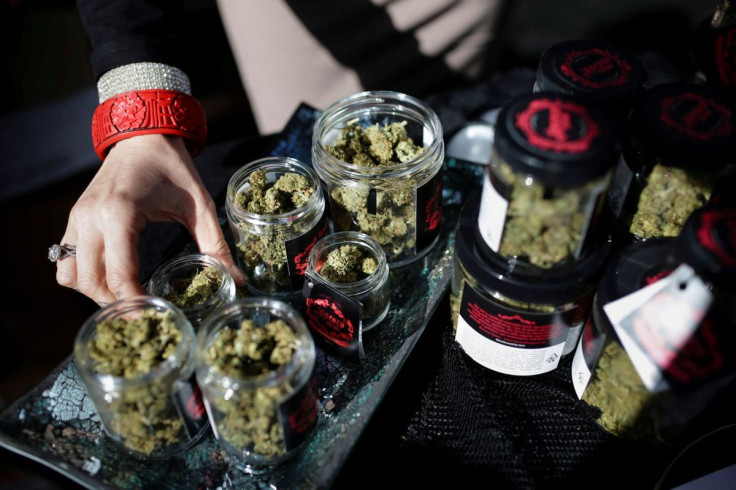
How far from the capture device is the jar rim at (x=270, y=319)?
693 millimetres

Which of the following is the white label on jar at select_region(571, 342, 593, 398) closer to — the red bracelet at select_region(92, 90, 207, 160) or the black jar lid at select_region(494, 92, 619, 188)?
the black jar lid at select_region(494, 92, 619, 188)

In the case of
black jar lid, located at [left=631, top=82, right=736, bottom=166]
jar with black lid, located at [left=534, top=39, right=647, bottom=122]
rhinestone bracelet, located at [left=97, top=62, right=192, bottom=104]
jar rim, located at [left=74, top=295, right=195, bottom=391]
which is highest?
jar with black lid, located at [left=534, top=39, right=647, bottom=122]

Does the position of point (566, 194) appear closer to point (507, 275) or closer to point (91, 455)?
point (507, 275)

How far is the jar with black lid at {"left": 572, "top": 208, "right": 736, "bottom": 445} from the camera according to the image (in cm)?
66

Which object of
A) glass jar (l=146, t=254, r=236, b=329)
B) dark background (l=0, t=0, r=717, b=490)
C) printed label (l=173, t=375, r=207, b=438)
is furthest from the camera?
dark background (l=0, t=0, r=717, b=490)

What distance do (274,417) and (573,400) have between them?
449 mm

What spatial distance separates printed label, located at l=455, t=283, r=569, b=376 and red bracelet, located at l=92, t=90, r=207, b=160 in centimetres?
58

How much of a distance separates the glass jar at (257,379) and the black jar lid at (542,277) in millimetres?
252

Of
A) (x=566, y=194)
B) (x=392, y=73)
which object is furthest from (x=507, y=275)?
(x=392, y=73)

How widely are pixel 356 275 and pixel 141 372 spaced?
37 cm

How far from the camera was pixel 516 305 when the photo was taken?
0.80 meters

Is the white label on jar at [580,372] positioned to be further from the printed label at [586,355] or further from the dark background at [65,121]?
the dark background at [65,121]

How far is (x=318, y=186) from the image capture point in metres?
1.00

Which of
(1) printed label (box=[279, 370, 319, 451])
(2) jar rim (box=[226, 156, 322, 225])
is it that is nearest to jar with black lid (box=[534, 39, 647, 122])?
(2) jar rim (box=[226, 156, 322, 225])
